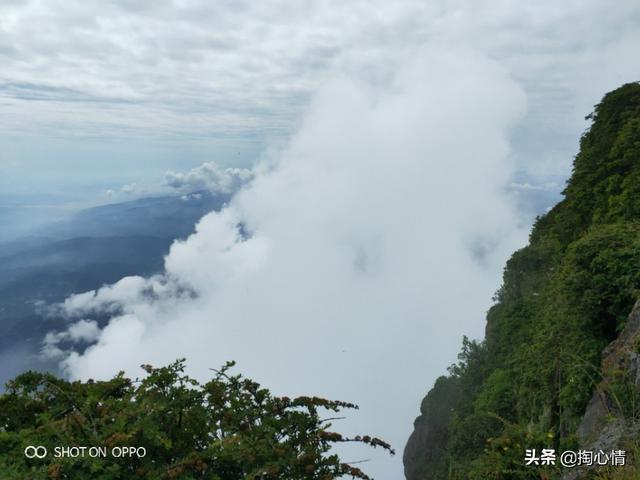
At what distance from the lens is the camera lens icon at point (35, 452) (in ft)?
14.4

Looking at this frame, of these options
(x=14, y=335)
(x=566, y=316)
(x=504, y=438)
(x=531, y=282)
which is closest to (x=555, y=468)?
(x=504, y=438)

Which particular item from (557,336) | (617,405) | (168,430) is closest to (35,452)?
(168,430)

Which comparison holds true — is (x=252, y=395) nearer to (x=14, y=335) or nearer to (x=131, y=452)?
(x=131, y=452)

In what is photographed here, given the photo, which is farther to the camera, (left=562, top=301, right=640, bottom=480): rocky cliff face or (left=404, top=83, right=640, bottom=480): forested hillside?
(left=404, top=83, right=640, bottom=480): forested hillside

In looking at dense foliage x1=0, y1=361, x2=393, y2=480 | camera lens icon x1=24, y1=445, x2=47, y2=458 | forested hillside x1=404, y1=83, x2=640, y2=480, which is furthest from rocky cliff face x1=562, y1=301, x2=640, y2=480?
camera lens icon x1=24, y1=445, x2=47, y2=458

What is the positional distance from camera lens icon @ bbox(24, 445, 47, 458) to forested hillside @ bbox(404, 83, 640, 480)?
4.60m

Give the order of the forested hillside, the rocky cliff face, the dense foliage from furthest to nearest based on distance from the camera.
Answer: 1. the forested hillside
2. the rocky cliff face
3. the dense foliage

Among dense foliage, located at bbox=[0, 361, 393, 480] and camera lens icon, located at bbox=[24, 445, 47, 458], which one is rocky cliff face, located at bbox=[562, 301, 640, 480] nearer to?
dense foliage, located at bbox=[0, 361, 393, 480]

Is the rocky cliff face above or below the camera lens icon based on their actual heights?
above

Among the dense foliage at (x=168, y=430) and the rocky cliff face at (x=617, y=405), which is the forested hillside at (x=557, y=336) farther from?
the dense foliage at (x=168, y=430)

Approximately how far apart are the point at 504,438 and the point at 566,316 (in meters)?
8.14

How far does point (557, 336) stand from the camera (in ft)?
41.4

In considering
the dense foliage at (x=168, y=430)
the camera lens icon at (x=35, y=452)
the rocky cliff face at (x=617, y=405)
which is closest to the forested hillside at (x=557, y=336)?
the rocky cliff face at (x=617, y=405)

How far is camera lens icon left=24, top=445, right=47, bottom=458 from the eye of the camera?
4.39 m
